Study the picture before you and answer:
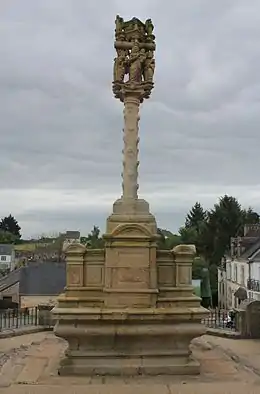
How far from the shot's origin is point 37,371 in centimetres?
1023

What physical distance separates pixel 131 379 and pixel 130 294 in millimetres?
1525

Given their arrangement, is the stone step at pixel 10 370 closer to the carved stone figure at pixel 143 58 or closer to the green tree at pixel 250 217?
the carved stone figure at pixel 143 58

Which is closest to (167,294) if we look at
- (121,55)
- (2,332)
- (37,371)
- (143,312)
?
(143,312)

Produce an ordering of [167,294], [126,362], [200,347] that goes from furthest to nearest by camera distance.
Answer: [200,347] → [167,294] → [126,362]

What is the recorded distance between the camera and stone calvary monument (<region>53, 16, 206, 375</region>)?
1009 cm

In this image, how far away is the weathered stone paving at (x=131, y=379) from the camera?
8906 millimetres

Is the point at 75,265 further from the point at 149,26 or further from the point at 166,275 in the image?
the point at 149,26

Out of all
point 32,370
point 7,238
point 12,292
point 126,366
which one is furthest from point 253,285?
point 7,238

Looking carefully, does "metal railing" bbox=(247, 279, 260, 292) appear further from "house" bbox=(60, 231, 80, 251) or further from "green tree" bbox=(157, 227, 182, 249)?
"house" bbox=(60, 231, 80, 251)

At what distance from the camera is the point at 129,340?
10.2m

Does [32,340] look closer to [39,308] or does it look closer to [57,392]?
[39,308]

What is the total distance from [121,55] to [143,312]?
5096 millimetres

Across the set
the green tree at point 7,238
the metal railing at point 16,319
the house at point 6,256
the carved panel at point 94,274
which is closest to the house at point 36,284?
the metal railing at point 16,319

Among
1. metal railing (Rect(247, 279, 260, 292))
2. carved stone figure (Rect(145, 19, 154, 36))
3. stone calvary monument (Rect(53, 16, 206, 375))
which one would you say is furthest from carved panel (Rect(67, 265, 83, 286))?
metal railing (Rect(247, 279, 260, 292))
